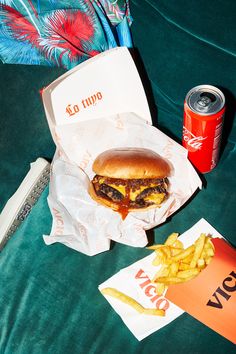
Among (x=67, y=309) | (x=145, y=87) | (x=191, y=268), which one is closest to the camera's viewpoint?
(x=191, y=268)

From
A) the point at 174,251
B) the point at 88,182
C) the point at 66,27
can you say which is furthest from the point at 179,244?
the point at 66,27

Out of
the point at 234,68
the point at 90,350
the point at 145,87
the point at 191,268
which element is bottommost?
the point at 90,350

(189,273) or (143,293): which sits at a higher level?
(189,273)

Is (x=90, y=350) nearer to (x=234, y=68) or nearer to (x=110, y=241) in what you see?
(x=110, y=241)

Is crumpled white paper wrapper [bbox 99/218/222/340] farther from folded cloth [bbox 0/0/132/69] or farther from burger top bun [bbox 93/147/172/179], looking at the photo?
folded cloth [bbox 0/0/132/69]

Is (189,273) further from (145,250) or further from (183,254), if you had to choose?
(145,250)

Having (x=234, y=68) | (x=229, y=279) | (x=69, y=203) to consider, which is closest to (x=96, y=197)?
(x=69, y=203)
